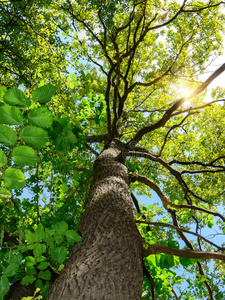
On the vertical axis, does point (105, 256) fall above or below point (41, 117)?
below

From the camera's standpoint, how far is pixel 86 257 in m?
1.37

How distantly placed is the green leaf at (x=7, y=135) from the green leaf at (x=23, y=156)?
38 millimetres

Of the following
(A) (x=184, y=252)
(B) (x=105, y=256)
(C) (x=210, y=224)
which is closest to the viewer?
(B) (x=105, y=256)

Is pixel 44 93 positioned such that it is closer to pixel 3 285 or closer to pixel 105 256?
pixel 3 285

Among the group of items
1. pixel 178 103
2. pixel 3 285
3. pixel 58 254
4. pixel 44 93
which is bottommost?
pixel 3 285

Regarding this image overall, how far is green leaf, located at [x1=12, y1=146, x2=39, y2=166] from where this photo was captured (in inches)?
32.3

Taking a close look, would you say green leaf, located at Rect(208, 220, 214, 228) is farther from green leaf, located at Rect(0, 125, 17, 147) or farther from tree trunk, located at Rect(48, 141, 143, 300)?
green leaf, located at Rect(0, 125, 17, 147)

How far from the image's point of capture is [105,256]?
1.37 metres

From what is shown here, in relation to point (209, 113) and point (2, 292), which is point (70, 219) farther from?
point (209, 113)

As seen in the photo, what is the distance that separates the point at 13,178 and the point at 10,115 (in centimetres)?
27

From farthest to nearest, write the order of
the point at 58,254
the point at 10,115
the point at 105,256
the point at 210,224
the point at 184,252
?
the point at 210,224 < the point at 184,252 < the point at 105,256 < the point at 58,254 < the point at 10,115

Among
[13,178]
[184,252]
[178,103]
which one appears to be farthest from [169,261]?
[178,103]

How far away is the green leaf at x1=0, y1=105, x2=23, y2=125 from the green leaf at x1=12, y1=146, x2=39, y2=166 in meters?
0.12

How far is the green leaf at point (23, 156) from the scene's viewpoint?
0.82 meters
